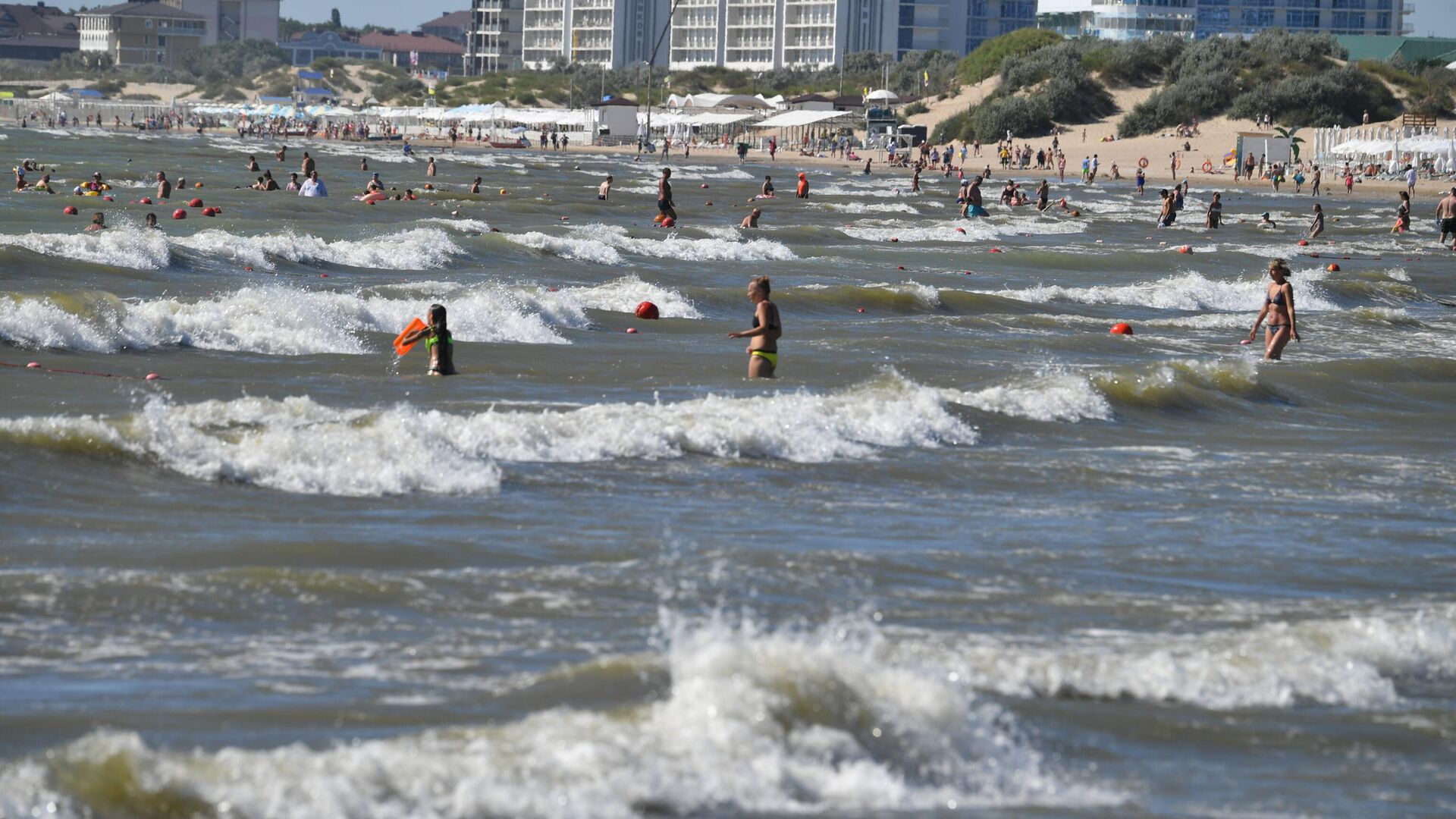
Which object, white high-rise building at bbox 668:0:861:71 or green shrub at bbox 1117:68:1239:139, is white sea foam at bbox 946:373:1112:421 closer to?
green shrub at bbox 1117:68:1239:139

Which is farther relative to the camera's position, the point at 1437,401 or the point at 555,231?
the point at 555,231


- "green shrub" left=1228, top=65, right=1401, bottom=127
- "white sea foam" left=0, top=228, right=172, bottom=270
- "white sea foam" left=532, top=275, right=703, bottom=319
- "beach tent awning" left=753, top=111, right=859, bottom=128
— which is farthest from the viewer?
"beach tent awning" left=753, top=111, right=859, bottom=128

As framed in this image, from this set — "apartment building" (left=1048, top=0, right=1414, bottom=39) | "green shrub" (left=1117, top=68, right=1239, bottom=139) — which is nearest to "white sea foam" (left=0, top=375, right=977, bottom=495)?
"green shrub" (left=1117, top=68, right=1239, bottom=139)

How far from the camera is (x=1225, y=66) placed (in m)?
97.4

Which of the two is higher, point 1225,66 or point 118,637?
point 1225,66

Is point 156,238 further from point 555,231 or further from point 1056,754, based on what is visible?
point 1056,754

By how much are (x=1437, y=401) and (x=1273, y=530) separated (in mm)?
8025

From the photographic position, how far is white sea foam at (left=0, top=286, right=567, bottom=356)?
1833cm

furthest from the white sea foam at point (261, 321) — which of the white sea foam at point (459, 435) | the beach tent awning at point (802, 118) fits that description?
the beach tent awning at point (802, 118)

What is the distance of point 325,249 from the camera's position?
30.4 m

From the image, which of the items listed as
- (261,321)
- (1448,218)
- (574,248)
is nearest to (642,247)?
(574,248)

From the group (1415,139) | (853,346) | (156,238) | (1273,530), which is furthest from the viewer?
(1415,139)

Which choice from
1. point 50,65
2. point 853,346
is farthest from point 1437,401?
point 50,65

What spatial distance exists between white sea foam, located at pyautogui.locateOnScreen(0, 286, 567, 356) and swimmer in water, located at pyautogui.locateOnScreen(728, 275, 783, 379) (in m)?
4.06
